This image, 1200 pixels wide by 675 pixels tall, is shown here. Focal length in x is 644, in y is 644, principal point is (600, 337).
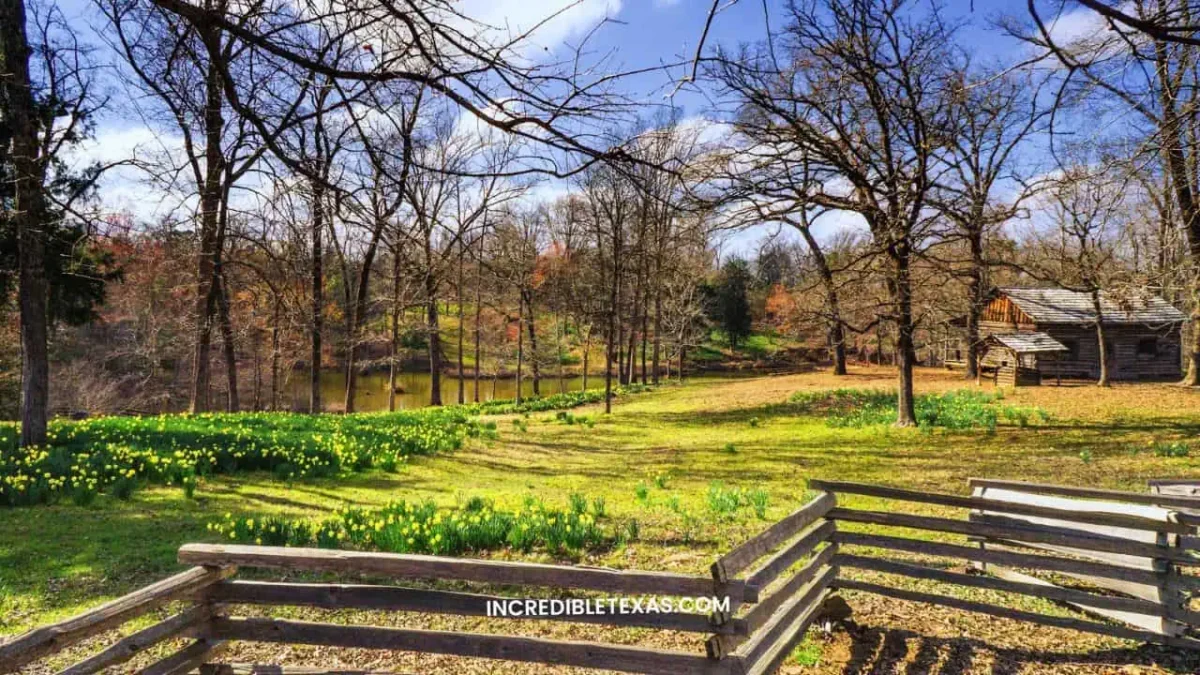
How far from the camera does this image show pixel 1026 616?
199 inches

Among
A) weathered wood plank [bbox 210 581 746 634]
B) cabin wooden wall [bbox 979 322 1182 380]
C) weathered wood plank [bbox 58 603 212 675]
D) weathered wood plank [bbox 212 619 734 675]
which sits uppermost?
cabin wooden wall [bbox 979 322 1182 380]

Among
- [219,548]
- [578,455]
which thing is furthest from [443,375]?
[219,548]

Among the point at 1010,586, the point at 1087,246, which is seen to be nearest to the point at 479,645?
the point at 1010,586

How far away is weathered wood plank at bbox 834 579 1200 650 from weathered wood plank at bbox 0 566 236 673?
4.74m

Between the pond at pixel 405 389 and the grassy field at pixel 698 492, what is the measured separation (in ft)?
65.3

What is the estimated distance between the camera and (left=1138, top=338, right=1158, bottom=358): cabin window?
28.5 metres

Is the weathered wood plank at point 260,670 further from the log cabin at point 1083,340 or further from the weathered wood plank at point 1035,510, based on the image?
the log cabin at point 1083,340

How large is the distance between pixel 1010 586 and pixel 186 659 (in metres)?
5.86

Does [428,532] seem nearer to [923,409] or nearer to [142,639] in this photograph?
[142,639]

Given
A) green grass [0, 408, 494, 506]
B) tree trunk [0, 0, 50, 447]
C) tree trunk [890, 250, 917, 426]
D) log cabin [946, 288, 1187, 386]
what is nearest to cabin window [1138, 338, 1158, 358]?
log cabin [946, 288, 1187, 386]

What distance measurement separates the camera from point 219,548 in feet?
12.6

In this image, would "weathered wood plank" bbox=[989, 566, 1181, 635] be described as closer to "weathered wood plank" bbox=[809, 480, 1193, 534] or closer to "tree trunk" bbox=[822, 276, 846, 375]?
"weathered wood plank" bbox=[809, 480, 1193, 534]

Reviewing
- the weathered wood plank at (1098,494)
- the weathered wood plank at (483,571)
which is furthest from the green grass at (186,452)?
the weathered wood plank at (1098,494)

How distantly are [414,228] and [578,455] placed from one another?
1092 centimetres
